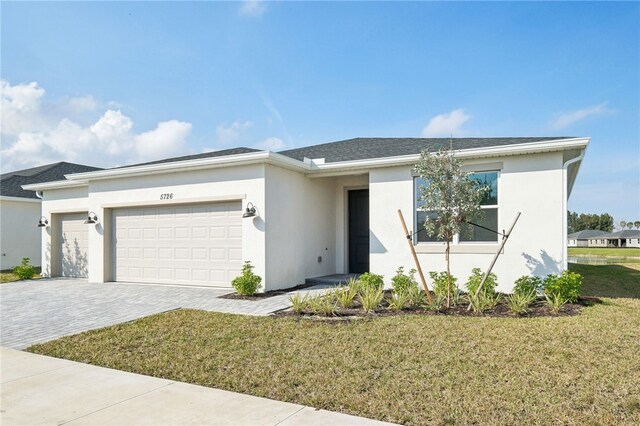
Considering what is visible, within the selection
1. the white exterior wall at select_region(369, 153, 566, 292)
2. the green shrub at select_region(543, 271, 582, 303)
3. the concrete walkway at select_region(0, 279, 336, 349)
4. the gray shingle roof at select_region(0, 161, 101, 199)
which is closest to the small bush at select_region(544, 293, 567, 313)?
the green shrub at select_region(543, 271, 582, 303)

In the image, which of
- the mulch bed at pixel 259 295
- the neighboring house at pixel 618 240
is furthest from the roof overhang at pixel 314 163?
the neighboring house at pixel 618 240

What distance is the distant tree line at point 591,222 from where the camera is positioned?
315 feet

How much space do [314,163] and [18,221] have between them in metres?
15.6

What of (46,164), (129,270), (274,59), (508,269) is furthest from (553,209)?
(46,164)

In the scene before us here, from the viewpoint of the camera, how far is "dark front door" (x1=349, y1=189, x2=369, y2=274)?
1270 centimetres

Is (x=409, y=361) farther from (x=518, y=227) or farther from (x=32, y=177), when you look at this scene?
(x=32, y=177)

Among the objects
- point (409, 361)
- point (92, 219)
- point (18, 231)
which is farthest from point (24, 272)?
point (409, 361)

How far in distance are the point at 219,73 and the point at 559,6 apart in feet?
33.6

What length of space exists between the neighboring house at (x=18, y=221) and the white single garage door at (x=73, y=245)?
4758 millimetres

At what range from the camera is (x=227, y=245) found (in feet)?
35.2

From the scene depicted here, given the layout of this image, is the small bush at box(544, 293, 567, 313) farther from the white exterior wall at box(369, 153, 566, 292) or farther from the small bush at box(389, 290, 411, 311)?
the small bush at box(389, 290, 411, 311)

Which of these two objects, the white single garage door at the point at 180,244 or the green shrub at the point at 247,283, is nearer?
the green shrub at the point at 247,283

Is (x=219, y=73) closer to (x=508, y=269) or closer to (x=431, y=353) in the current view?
(x=508, y=269)

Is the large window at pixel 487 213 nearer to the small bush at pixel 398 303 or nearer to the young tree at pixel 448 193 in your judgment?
the young tree at pixel 448 193
